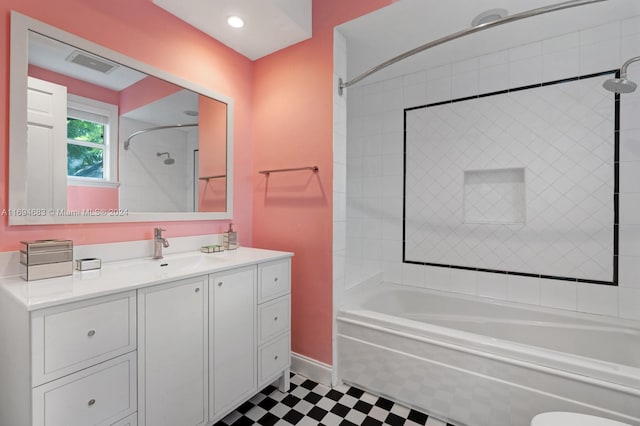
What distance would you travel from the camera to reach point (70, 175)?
1.35m

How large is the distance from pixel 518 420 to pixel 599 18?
244 centimetres

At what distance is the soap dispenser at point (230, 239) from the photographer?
199 centimetres

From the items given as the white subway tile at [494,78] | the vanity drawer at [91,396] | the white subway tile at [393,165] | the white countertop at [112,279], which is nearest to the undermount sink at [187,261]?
A: the white countertop at [112,279]

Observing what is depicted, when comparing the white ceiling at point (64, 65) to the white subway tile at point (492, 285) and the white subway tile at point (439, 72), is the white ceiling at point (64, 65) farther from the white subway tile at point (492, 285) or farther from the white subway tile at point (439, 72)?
the white subway tile at point (492, 285)

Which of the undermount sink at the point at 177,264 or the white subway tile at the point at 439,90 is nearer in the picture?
the undermount sink at the point at 177,264

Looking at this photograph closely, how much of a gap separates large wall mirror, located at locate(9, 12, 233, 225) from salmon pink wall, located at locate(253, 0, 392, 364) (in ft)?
1.20

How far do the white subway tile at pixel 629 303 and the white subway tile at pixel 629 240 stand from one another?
243mm

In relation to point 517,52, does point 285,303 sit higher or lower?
→ lower

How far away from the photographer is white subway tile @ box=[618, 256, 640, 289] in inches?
72.3

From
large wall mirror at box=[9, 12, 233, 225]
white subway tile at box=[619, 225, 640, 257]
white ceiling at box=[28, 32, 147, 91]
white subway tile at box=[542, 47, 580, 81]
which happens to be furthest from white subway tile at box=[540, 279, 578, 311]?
white ceiling at box=[28, 32, 147, 91]

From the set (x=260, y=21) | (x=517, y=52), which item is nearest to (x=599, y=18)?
(x=517, y=52)

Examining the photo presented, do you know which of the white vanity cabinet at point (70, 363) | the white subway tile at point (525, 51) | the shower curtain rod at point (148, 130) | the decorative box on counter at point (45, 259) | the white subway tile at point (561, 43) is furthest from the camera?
the white subway tile at point (525, 51)

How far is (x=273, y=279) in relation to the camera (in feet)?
5.63

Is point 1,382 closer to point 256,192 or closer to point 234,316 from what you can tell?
point 234,316
